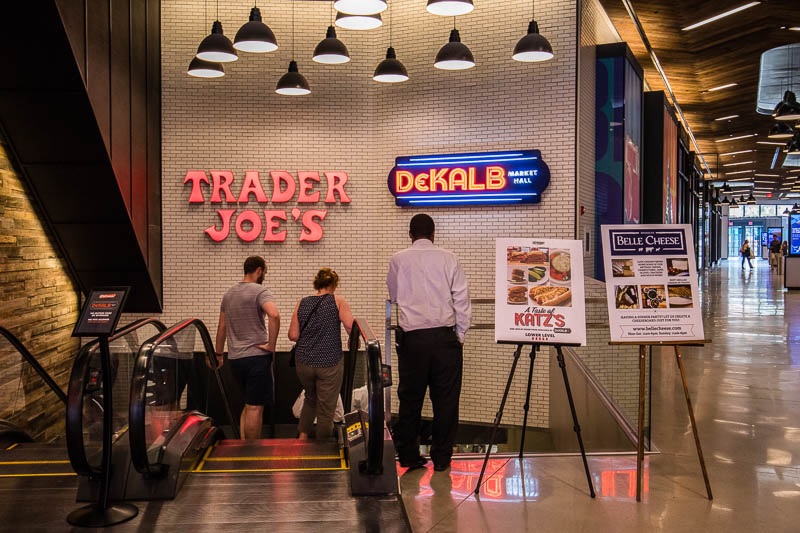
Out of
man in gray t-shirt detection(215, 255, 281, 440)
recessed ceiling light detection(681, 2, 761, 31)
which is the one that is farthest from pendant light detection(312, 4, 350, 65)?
recessed ceiling light detection(681, 2, 761, 31)

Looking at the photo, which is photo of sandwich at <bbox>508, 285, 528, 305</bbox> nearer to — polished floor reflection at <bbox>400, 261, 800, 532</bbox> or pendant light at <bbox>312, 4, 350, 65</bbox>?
polished floor reflection at <bbox>400, 261, 800, 532</bbox>

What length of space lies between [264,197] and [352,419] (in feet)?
21.2

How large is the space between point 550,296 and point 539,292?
76mm

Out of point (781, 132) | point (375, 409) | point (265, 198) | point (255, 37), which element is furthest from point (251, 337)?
point (781, 132)

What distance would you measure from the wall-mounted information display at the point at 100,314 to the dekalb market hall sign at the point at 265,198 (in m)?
6.97

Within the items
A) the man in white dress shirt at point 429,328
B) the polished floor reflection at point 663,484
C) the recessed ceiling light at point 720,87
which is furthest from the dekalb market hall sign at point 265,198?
the recessed ceiling light at point 720,87

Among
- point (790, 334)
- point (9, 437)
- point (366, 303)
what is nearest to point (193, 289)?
point (366, 303)

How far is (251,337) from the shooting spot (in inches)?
268

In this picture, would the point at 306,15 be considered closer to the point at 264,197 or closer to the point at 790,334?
the point at 264,197

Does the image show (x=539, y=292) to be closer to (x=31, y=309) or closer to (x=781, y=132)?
(x=31, y=309)

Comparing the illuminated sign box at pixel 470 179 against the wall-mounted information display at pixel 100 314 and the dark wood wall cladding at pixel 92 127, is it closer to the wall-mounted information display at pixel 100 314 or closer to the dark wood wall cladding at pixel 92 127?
the dark wood wall cladding at pixel 92 127

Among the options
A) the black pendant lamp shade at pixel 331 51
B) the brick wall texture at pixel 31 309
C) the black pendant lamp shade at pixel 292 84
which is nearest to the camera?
the brick wall texture at pixel 31 309

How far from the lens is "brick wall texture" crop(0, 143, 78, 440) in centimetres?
785

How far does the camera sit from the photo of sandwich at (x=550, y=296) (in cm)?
517
